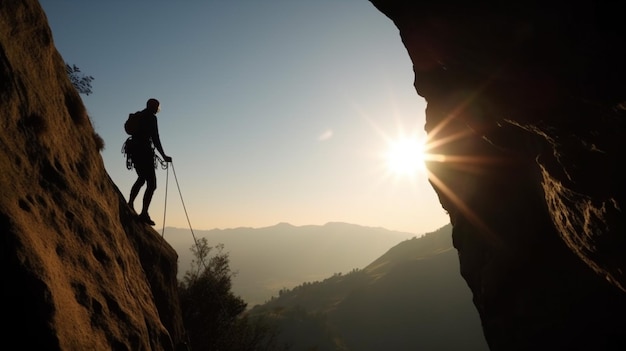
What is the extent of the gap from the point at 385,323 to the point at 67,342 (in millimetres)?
168562

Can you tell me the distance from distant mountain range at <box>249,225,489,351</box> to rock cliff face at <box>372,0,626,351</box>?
109m

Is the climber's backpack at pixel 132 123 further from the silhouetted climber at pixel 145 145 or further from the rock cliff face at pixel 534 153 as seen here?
the rock cliff face at pixel 534 153

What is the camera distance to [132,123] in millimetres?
10516

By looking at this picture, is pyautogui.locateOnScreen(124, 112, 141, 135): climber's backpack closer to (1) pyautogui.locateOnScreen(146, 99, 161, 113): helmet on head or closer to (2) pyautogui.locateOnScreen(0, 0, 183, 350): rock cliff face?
(1) pyautogui.locateOnScreen(146, 99, 161, 113): helmet on head

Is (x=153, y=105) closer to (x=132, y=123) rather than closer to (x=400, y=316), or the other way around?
(x=132, y=123)

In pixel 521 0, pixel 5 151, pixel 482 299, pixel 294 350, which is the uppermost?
pixel 521 0

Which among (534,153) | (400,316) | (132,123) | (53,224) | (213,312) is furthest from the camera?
(400,316)

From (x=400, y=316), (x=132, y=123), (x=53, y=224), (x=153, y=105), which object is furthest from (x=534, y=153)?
(x=400, y=316)

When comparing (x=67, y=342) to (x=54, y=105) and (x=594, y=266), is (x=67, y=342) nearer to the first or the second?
(x=54, y=105)

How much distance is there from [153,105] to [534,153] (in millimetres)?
11321

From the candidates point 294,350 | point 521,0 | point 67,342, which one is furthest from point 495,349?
point 294,350

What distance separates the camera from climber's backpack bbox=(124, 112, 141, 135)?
34.4ft

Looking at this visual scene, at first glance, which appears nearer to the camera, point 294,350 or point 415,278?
point 294,350

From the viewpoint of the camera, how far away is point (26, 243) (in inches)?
166
